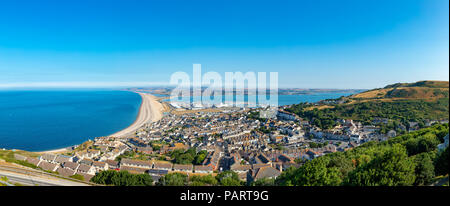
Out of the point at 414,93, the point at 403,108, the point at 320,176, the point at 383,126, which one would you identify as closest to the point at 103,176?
the point at 320,176

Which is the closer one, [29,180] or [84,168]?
[29,180]

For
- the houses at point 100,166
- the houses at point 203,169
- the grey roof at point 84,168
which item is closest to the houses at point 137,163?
the houses at point 100,166

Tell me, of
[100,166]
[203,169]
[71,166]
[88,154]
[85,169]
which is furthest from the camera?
[88,154]

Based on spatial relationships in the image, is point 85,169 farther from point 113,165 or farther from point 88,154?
point 88,154

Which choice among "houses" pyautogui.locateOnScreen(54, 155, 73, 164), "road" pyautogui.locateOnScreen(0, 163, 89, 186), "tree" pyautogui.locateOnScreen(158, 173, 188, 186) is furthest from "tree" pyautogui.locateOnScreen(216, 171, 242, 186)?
"houses" pyautogui.locateOnScreen(54, 155, 73, 164)

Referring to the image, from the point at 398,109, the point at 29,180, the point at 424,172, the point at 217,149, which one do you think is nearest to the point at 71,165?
the point at 29,180

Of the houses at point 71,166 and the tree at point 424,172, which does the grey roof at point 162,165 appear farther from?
the tree at point 424,172

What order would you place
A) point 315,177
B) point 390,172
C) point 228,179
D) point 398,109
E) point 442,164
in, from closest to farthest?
point 390,172 < point 442,164 < point 315,177 < point 228,179 < point 398,109
